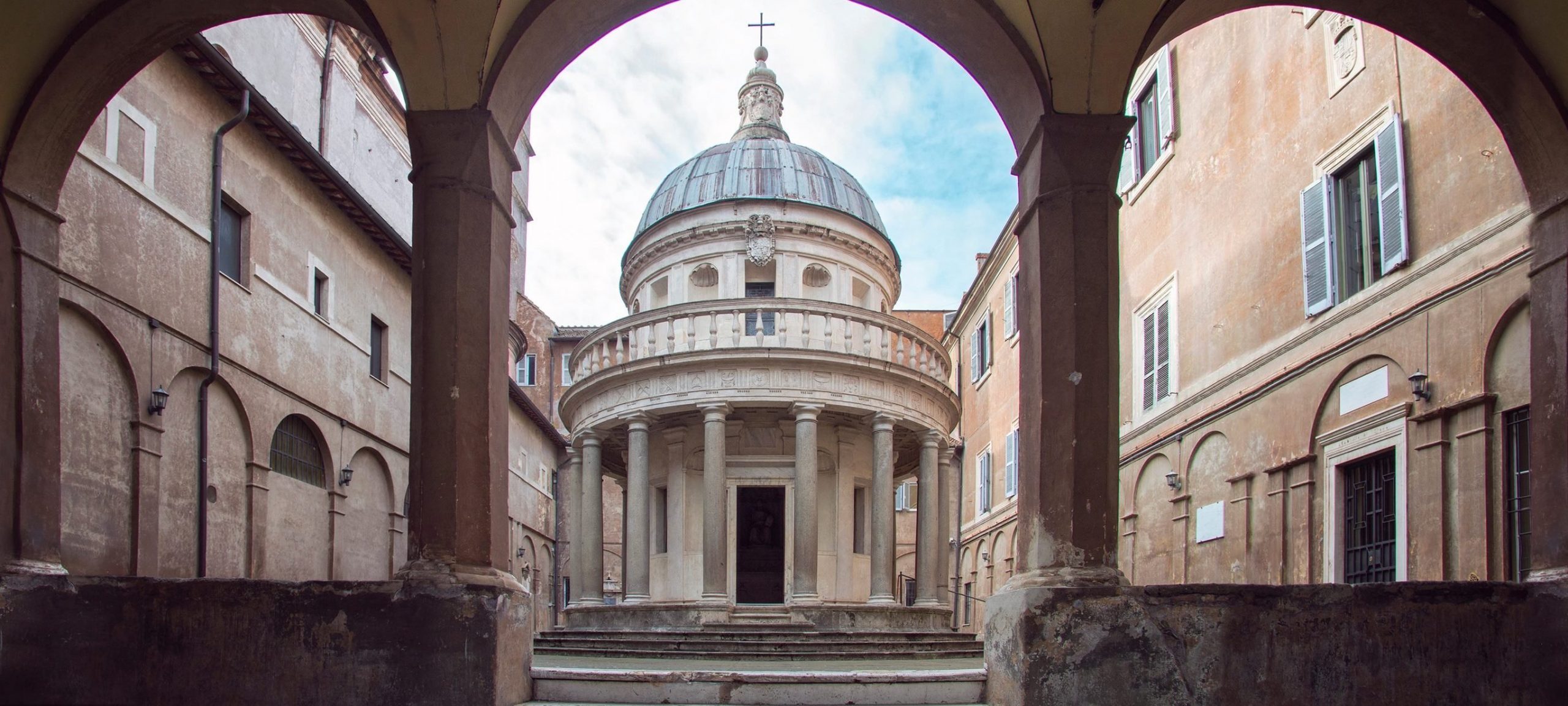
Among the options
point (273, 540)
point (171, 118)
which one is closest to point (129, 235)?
point (171, 118)

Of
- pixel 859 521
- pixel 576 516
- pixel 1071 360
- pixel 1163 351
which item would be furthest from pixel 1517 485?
pixel 576 516

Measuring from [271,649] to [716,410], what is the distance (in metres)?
13.5

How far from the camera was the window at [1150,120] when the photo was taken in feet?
61.7

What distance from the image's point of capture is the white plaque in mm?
16406

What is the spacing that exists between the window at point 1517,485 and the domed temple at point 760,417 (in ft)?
34.3

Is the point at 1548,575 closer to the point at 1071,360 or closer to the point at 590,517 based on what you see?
the point at 1071,360

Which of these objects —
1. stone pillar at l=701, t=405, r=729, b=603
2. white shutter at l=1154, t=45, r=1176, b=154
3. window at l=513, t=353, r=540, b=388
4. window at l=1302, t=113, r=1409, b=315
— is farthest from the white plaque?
window at l=513, t=353, r=540, b=388

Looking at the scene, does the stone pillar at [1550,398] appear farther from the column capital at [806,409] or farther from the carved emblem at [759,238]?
the carved emblem at [759,238]

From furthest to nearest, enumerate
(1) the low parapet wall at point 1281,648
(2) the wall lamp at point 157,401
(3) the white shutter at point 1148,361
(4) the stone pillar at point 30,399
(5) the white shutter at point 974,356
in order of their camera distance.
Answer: (5) the white shutter at point 974,356 → (3) the white shutter at point 1148,361 → (2) the wall lamp at point 157,401 → (4) the stone pillar at point 30,399 → (1) the low parapet wall at point 1281,648

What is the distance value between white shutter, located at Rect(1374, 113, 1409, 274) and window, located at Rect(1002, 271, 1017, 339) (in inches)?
579

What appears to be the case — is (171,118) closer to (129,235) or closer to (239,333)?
(129,235)

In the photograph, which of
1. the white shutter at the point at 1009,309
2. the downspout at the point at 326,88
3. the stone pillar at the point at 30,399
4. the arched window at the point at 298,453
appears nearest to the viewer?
the stone pillar at the point at 30,399

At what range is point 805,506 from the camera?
63.9ft

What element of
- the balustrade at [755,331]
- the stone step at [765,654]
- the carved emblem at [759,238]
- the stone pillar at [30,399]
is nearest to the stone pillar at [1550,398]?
the stone step at [765,654]
